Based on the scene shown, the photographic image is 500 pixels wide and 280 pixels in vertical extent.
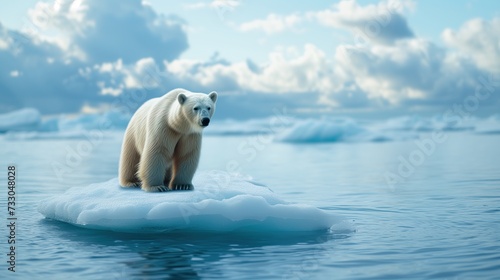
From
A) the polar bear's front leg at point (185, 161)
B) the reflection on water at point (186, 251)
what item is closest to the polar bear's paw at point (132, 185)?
the polar bear's front leg at point (185, 161)

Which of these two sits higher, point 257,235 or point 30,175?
point 30,175

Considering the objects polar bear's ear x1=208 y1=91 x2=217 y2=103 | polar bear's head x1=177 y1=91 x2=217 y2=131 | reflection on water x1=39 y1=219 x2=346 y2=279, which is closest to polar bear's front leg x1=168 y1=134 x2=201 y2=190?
polar bear's head x1=177 y1=91 x2=217 y2=131

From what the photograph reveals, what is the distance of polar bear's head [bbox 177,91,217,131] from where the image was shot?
8203mm

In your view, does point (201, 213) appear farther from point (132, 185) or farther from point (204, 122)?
point (132, 185)

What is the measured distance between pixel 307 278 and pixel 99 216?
150 inches

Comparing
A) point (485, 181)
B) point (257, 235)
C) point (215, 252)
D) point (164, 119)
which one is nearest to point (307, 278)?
point (215, 252)

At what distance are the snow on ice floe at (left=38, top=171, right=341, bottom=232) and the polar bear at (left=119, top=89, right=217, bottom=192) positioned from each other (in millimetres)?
344

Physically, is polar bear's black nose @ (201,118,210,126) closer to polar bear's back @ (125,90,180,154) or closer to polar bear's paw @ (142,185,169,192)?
polar bear's back @ (125,90,180,154)

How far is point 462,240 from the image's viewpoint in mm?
7883

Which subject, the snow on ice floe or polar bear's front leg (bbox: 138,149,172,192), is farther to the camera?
polar bear's front leg (bbox: 138,149,172,192)

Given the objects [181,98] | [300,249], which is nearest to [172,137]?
[181,98]

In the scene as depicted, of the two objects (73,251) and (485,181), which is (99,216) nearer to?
(73,251)

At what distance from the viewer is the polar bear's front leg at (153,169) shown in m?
8.80

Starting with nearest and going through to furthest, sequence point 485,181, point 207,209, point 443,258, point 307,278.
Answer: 1. point 307,278
2. point 443,258
3. point 207,209
4. point 485,181
